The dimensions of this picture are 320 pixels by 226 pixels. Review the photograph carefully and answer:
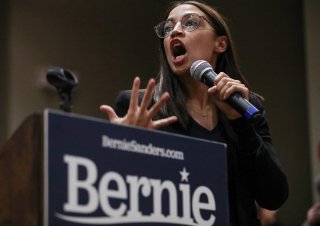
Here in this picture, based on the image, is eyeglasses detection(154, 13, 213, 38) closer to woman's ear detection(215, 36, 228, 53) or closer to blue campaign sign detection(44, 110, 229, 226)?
woman's ear detection(215, 36, 228, 53)

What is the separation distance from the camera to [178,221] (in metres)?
1.72

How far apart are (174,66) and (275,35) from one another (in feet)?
15.2

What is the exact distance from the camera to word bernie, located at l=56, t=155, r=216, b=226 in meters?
1.55

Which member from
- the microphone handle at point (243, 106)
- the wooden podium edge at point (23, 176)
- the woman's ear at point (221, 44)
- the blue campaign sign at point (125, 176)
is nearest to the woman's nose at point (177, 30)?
the woman's ear at point (221, 44)

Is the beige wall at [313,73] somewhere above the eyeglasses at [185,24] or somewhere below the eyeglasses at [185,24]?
above

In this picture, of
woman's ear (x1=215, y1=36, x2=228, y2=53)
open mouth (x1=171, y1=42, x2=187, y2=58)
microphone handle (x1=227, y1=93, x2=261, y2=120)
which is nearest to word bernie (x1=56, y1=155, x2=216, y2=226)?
microphone handle (x1=227, y1=93, x2=261, y2=120)

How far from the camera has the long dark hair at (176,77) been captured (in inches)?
97.0

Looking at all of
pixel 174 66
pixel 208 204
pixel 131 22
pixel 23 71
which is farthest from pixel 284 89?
pixel 208 204

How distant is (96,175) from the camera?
62.4 inches

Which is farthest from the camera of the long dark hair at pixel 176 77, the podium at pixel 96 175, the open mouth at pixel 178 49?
the open mouth at pixel 178 49

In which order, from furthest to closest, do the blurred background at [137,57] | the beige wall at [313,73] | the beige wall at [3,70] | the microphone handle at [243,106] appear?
1. the beige wall at [313,73]
2. the blurred background at [137,57]
3. the beige wall at [3,70]
4. the microphone handle at [243,106]

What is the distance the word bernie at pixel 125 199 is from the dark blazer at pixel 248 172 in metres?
0.53

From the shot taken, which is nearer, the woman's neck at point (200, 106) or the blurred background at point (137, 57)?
the woman's neck at point (200, 106)

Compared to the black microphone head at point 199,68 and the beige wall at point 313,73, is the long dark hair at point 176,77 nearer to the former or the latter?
the black microphone head at point 199,68
